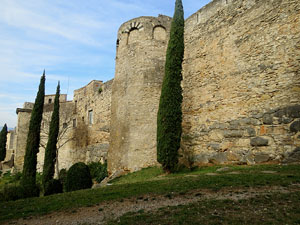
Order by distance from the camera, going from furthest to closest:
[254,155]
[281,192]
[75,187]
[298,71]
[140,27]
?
[140,27]
[75,187]
[254,155]
[298,71]
[281,192]

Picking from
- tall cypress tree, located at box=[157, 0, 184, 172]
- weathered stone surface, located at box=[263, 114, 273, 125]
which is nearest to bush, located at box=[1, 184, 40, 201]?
tall cypress tree, located at box=[157, 0, 184, 172]

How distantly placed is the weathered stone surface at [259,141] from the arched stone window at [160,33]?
8.24 meters

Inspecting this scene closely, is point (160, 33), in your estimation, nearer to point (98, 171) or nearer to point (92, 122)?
point (98, 171)

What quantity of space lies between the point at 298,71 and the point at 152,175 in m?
7.13

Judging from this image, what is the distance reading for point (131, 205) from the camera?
237 inches

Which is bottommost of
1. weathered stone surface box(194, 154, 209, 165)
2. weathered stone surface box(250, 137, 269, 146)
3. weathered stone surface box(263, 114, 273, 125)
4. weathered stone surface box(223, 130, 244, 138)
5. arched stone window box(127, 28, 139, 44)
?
weathered stone surface box(194, 154, 209, 165)

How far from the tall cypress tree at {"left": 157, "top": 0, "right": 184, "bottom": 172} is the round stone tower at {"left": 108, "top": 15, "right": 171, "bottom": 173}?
7.72ft

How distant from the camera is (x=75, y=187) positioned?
416 inches

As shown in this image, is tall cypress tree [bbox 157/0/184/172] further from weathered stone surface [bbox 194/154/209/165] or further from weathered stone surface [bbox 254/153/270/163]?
weathered stone surface [bbox 254/153/270/163]

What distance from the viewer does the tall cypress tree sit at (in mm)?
11125

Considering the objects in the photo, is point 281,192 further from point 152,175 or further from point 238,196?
point 152,175

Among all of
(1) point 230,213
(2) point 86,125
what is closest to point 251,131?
(1) point 230,213

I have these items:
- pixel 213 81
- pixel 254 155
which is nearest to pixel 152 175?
pixel 254 155

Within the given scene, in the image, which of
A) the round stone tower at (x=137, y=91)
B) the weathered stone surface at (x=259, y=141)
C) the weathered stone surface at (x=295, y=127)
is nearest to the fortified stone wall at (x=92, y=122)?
the round stone tower at (x=137, y=91)
